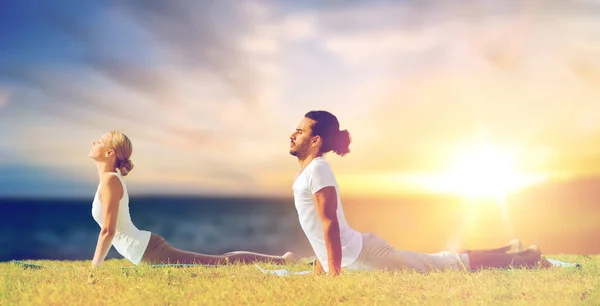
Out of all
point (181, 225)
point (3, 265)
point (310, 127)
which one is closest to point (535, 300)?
point (310, 127)

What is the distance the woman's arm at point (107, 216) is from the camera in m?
8.02

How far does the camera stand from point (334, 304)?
5902 millimetres

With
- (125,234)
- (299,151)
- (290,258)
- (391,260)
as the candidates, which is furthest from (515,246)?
(125,234)

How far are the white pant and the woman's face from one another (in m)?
3.45

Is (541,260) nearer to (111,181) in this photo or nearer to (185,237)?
(111,181)

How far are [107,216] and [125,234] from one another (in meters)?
0.47

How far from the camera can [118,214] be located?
827 cm

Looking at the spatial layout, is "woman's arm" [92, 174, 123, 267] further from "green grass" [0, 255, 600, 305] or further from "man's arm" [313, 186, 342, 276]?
"man's arm" [313, 186, 342, 276]

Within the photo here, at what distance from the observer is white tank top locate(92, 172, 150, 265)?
8.26 meters

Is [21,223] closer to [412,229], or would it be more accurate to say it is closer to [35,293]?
[412,229]

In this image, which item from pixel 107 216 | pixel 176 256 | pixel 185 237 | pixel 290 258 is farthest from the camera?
pixel 185 237

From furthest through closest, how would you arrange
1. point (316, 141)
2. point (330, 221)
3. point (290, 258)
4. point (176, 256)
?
point (290, 258) < point (176, 256) < point (316, 141) < point (330, 221)

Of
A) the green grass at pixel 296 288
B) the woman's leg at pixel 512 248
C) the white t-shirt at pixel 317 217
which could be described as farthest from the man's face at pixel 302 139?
the woman's leg at pixel 512 248

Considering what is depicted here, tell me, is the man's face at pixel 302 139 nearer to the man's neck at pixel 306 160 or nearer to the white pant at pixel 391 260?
the man's neck at pixel 306 160
